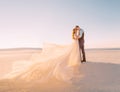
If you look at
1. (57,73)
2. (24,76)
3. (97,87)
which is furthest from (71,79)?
(24,76)

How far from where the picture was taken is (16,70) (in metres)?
14.4

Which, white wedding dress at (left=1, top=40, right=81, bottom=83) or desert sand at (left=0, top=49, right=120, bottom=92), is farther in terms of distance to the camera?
white wedding dress at (left=1, top=40, right=81, bottom=83)

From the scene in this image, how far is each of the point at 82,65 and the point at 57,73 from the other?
68.5 inches

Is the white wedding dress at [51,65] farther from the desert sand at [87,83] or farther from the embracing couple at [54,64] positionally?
the desert sand at [87,83]

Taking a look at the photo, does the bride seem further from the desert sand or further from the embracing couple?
the desert sand

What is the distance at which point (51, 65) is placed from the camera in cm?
1365

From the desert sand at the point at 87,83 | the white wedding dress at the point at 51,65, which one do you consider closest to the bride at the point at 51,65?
the white wedding dress at the point at 51,65

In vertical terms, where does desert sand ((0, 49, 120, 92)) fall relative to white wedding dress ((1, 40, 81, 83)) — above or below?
below

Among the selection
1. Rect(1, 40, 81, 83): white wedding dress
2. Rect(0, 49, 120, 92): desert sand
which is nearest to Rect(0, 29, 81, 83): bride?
Rect(1, 40, 81, 83): white wedding dress

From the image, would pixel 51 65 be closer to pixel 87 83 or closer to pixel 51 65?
pixel 51 65

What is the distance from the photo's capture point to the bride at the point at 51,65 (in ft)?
43.4

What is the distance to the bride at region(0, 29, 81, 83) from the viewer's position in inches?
520

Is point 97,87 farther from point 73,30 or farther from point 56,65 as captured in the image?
point 73,30

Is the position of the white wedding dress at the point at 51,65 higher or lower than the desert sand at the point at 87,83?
higher
